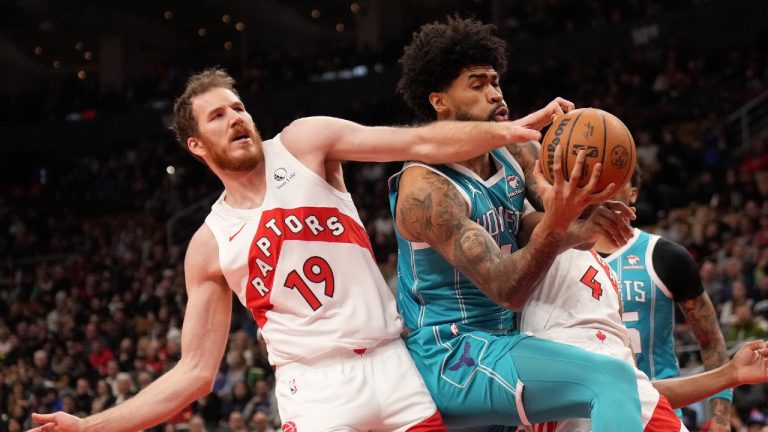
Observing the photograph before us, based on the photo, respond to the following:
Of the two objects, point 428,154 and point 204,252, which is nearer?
point 428,154

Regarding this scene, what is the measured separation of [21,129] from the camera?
88.2ft

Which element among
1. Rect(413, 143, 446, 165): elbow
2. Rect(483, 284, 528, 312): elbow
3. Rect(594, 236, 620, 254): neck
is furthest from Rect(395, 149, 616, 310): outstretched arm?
Rect(594, 236, 620, 254): neck

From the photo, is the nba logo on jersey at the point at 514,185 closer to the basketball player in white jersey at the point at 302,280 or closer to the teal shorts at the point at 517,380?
the basketball player in white jersey at the point at 302,280

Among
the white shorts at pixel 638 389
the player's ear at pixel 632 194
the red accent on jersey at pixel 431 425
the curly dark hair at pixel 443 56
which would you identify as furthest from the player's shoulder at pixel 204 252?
the player's ear at pixel 632 194

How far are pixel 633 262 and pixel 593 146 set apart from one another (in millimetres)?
2226

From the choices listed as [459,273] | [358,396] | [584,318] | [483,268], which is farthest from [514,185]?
[358,396]

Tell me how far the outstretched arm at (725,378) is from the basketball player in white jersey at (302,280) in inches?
52.7

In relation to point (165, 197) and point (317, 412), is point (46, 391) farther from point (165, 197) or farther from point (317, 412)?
point (317, 412)

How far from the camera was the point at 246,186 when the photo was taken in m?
4.41

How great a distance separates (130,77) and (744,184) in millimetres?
21167

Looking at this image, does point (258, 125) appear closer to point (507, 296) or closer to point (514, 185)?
point (514, 185)

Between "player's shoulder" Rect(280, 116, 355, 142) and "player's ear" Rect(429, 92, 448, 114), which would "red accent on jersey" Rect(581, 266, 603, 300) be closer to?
"player's ear" Rect(429, 92, 448, 114)

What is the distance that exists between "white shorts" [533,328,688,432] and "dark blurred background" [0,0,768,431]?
16.1 ft

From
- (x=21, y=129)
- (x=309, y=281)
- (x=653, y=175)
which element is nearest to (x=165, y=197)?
(x=21, y=129)
